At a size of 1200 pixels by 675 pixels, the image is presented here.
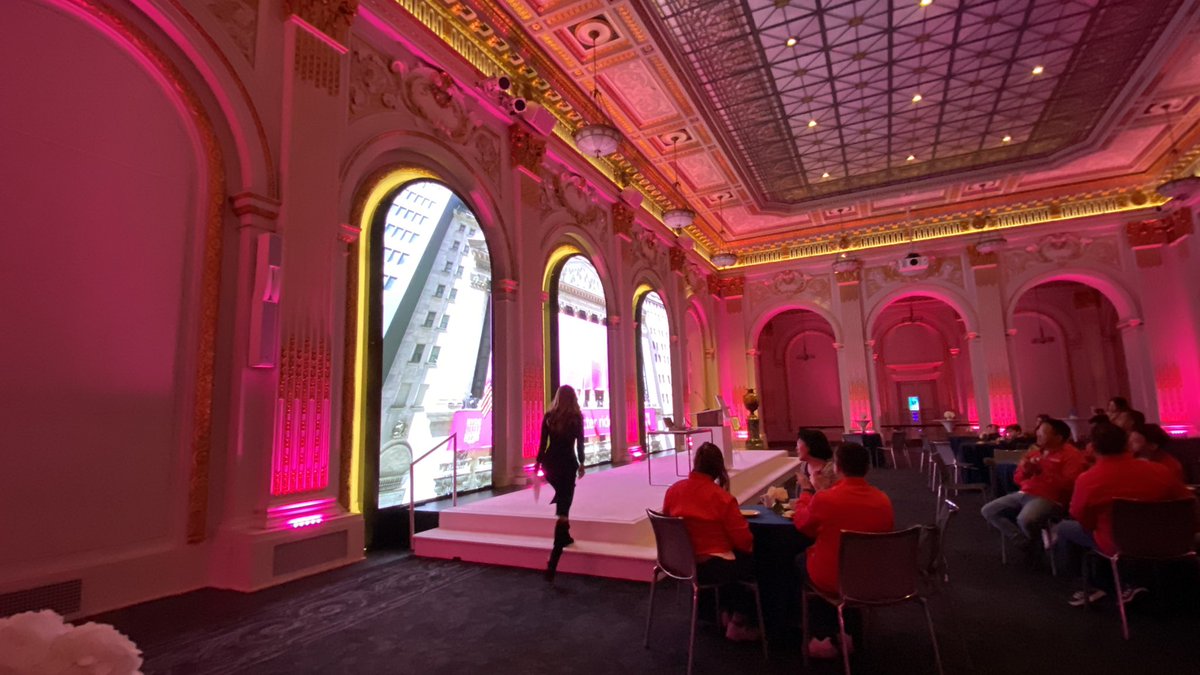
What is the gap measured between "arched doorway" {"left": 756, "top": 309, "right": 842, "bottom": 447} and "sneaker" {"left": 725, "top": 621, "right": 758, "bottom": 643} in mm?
16826

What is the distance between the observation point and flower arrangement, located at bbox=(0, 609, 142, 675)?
2.17 feet

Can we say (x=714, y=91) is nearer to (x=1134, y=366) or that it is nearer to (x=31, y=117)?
(x=31, y=117)

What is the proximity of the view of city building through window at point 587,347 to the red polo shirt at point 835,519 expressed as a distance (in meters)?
6.42

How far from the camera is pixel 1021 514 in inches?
176

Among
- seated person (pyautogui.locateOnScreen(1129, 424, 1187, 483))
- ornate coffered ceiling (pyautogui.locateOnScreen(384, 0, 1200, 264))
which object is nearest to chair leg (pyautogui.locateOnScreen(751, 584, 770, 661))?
seated person (pyautogui.locateOnScreen(1129, 424, 1187, 483))

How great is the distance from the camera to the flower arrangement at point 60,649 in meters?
0.66

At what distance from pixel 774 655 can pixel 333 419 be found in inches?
156

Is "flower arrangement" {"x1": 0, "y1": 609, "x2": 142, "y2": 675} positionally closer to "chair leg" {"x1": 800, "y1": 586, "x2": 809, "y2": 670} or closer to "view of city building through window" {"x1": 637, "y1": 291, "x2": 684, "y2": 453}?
"chair leg" {"x1": 800, "y1": 586, "x2": 809, "y2": 670}

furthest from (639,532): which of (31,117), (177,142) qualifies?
(31,117)

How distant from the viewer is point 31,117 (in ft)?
11.7

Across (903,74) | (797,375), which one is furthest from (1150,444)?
(797,375)

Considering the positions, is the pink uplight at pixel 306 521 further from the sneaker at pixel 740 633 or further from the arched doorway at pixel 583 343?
the arched doorway at pixel 583 343

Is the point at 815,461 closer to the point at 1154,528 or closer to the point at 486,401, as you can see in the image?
the point at 1154,528

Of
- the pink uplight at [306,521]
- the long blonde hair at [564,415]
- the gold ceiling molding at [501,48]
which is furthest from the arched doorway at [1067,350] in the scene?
the pink uplight at [306,521]
